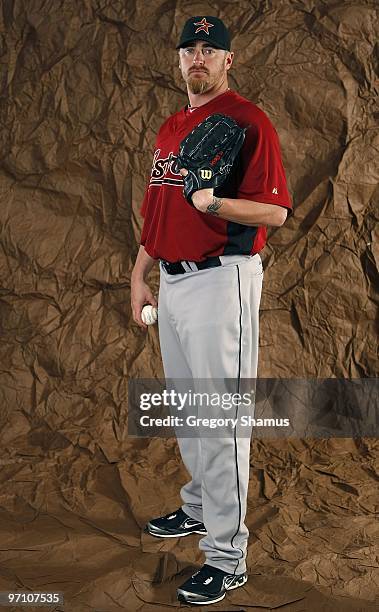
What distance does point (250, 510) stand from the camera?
227cm

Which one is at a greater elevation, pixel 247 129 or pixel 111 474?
pixel 247 129

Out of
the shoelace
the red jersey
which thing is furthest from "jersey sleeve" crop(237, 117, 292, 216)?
the shoelace

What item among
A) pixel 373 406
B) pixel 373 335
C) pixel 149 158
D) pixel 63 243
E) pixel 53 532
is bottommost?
pixel 53 532

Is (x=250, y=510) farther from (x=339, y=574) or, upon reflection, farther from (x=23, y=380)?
(x=23, y=380)

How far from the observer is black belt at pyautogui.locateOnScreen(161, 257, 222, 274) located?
176 centimetres

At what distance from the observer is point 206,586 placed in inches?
70.2

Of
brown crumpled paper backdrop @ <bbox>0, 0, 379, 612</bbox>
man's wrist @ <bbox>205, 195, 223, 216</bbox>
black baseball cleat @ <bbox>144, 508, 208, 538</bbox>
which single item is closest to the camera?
man's wrist @ <bbox>205, 195, 223, 216</bbox>

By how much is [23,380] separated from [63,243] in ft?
1.44

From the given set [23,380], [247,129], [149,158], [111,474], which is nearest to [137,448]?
[111,474]

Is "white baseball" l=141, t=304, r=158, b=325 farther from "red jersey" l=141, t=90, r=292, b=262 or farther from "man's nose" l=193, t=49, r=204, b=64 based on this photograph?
"man's nose" l=193, t=49, r=204, b=64

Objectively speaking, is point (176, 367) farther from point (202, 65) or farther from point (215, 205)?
point (202, 65)

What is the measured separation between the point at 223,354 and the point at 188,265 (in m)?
0.20

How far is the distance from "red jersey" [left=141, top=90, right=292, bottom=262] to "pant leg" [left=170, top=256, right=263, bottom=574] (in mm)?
53

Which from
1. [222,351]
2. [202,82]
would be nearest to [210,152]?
[202,82]
